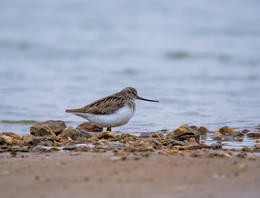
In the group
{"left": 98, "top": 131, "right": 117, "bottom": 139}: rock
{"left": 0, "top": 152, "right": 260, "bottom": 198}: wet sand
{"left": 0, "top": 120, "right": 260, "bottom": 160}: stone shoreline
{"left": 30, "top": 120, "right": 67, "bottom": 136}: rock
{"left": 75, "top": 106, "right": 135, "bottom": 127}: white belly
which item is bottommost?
{"left": 0, "top": 152, "right": 260, "bottom": 198}: wet sand

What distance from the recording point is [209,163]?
5.38 m

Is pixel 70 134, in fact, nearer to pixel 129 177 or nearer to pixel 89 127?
pixel 89 127

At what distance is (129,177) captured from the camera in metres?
4.81

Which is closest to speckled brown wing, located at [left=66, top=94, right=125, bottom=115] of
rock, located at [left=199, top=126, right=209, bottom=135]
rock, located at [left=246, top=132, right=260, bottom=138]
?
rock, located at [left=199, top=126, right=209, bottom=135]

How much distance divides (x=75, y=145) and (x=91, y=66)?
10681mm

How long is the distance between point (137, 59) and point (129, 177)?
45.7 ft

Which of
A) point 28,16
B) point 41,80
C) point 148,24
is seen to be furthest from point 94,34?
point 41,80

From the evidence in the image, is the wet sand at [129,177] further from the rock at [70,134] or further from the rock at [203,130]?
the rock at [203,130]

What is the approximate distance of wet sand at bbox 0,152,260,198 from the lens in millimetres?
4395

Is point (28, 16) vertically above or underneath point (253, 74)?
above

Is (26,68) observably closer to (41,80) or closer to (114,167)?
(41,80)

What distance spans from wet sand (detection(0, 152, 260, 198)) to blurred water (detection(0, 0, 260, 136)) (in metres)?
4.31

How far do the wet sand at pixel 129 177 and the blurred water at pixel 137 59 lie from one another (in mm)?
4312

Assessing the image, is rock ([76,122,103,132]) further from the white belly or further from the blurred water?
the white belly
